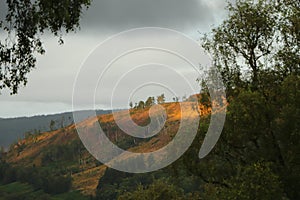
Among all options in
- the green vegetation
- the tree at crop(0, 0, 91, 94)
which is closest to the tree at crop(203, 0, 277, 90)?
the green vegetation

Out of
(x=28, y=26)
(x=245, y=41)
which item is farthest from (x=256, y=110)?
(x=28, y=26)

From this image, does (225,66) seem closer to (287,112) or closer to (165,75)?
(165,75)

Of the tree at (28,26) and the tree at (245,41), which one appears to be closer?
the tree at (28,26)

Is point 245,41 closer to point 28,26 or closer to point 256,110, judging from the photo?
point 256,110

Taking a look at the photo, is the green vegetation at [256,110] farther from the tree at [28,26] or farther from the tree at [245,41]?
the tree at [28,26]

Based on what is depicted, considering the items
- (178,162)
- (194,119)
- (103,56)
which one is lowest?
(178,162)

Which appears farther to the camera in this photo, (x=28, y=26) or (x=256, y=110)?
(x=256, y=110)

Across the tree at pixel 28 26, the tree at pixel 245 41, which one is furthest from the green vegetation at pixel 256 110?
the tree at pixel 28 26

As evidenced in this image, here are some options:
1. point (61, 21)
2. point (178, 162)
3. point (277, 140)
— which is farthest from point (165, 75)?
point (61, 21)

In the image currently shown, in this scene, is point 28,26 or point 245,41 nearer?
point 28,26

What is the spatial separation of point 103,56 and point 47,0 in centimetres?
786

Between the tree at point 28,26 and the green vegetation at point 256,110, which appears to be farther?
the green vegetation at point 256,110

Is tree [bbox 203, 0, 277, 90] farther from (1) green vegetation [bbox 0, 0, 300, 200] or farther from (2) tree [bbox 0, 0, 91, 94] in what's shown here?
(2) tree [bbox 0, 0, 91, 94]

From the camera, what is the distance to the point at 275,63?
2556 centimetres
